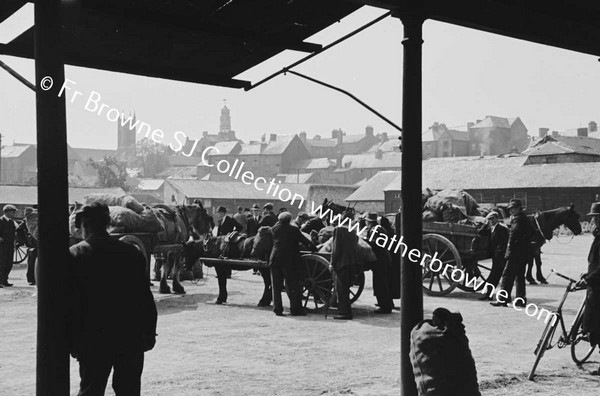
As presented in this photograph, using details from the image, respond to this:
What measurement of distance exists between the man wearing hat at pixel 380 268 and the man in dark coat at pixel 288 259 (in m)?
1.51

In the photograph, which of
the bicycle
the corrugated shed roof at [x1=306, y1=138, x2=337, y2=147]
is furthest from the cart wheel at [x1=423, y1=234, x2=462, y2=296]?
the corrugated shed roof at [x1=306, y1=138, x2=337, y2=147]

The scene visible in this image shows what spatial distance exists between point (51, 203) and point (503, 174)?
57.3 metres

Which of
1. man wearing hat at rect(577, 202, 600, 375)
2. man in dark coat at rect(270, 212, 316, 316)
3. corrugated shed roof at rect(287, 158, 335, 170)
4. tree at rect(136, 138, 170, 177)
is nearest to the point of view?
man wearing hat at rect(577, 202, 600, 375)

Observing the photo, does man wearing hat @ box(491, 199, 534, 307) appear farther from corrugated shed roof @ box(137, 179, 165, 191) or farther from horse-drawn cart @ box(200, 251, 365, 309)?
corrugated shed roof @ box(137, 179, 165, 191)

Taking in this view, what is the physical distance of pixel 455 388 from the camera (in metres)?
4.56

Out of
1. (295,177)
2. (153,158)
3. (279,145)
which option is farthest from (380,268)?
(153,158)

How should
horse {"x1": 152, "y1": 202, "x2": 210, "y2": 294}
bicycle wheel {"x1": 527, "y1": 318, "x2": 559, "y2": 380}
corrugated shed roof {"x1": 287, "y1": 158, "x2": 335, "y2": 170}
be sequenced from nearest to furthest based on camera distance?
1. bicycle wheel {"x1": 527, "y1": 318, "x2": 559, "y2": 380}
2. horse {"x1": 152, "y1": 202, "x2": 210, "y2": 294}
3. corrugated shed roof {"x1": 287, "y1": 158, "x2": 335, "y2": 170}

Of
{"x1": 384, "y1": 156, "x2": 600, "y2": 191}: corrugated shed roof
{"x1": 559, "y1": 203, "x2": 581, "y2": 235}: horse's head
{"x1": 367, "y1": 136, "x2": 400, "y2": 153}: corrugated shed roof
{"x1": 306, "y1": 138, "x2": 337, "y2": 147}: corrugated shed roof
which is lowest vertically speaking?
{"x1": 559, "y1": 203, "x2": 581, "y2": 235}: horse's head

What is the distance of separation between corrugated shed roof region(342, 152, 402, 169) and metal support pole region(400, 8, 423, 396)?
337ft

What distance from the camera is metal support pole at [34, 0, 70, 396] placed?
364cm

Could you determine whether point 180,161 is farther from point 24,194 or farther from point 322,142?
point 24,194

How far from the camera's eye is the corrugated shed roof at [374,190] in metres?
69.6

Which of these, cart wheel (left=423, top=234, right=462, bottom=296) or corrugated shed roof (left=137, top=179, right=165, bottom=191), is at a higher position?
corrugated shed roof (left=137, top=179, right=165, bottom=191)

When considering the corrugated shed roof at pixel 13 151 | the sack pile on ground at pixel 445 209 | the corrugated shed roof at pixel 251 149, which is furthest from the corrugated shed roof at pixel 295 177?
the sack pile on ground at pixel 445 209
